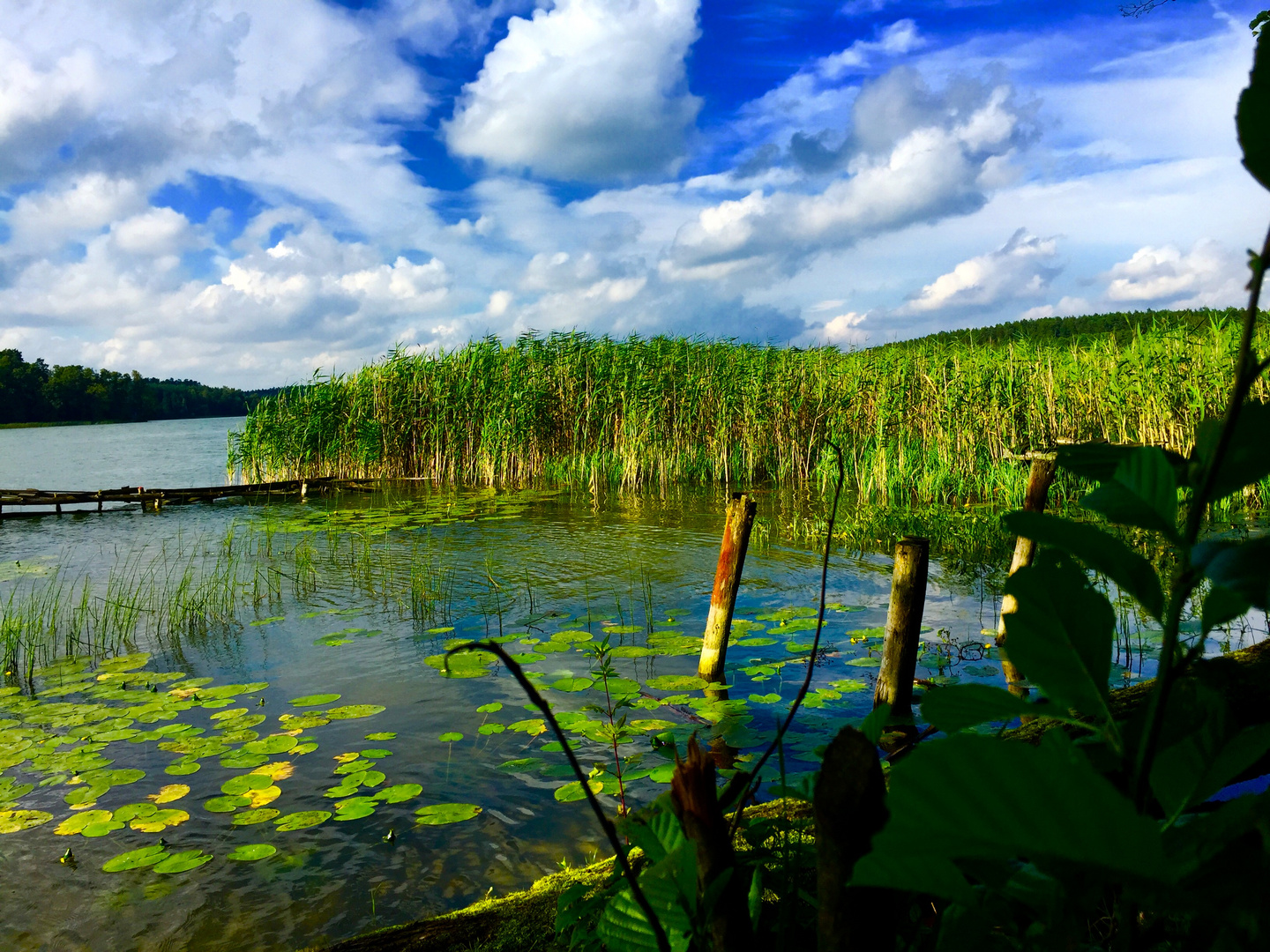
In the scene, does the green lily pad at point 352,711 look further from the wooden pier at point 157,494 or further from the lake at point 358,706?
the wooden pier at point 157,494

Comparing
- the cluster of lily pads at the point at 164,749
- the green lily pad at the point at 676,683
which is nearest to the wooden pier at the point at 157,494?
the cluster of lily pads at the point at 164,749

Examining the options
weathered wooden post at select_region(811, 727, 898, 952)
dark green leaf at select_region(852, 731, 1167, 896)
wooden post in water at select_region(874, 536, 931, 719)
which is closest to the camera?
dark green leaf at select_region(852, 731, 1167, 896)

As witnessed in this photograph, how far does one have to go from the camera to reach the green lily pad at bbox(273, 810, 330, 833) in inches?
148

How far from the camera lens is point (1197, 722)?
658 mm

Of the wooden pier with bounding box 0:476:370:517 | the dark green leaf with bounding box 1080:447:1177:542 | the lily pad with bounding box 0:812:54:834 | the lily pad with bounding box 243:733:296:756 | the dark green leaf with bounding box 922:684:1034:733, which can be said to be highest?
the dark green leaf with bounding box 1080:447:1177:542

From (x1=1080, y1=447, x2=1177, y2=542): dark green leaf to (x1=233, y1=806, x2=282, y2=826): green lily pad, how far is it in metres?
4.30

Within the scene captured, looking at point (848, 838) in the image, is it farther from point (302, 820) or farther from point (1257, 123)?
point (302, 820)

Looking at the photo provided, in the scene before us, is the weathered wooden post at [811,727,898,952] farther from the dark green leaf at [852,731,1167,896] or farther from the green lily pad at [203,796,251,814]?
the green lily pad at [203,796,251,814]

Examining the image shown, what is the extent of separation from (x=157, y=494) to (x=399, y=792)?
13.9 m

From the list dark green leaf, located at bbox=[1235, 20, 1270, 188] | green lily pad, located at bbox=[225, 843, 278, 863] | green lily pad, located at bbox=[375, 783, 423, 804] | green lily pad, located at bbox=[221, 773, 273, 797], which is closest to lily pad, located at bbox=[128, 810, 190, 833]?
green lily pad, located at bbox=[221, 773, 273, 797]

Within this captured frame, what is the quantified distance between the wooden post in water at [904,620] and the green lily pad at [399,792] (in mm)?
2567

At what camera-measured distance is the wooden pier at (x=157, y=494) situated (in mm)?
14523

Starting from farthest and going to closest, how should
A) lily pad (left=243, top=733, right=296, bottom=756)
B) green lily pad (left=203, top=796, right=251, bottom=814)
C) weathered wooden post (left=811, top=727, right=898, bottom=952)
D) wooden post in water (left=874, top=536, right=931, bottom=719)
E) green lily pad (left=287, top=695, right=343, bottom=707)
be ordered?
green lily pad (left=287, top=695, right=343, bottom=707) < lily pad (left=243, top=733, right=296, bottom=756) < wooden post in water (left=874, top=536, right=931, bottom=719) < green lily pad (left=203, top=796, right=251, bottom=814) < weathered wooden post (left=811, top=727, right=898, bottom=952)

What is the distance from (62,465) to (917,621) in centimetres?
3771
